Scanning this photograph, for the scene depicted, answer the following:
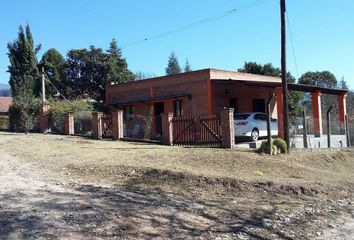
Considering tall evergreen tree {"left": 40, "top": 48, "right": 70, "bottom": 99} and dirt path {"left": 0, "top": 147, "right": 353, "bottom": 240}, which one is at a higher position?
tall evergreen tree {"left": 40, "top": 48, "right": 70, "bottom": 99}

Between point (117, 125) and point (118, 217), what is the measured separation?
17805 mm

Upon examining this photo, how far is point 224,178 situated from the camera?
42.0ft

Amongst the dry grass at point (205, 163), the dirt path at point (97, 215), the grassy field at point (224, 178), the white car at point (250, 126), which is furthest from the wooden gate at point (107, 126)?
the dirt path at point (97, 215)

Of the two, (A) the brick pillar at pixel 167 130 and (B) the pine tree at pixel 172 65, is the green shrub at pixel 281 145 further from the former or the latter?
(B) the pine tree at pixel 172 65

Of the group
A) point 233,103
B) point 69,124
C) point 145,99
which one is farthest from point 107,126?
point 233,103

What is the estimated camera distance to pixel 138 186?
1163cm

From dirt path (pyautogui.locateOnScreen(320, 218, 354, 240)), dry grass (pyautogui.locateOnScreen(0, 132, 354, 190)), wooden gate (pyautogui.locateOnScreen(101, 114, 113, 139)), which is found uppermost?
wooden gate (pyautogui.locateOnScreen(101, 114, 113, 139))

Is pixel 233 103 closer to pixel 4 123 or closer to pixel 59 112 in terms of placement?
pixel 59 112

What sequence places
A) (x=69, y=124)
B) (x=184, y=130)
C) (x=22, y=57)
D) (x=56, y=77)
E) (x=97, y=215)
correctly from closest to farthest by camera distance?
(x=97, y=215) < (x=184, y=130) < (x=69, y=124) < (x=22, y=57) < (x=56, y=77)

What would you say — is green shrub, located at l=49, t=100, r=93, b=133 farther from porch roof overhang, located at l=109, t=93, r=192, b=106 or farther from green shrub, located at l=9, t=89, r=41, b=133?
porch roof overhang, located at l=109, t=93, r=192, b=106

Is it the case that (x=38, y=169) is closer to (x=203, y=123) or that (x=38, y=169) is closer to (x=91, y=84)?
(x=203, y=123)

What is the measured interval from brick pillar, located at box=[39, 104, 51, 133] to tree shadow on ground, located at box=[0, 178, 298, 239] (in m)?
24.7

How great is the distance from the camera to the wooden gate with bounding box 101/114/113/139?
2731 centimetres

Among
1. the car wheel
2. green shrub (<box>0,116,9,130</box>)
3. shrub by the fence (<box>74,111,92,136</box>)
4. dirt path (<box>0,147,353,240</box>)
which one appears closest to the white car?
the car wheel
